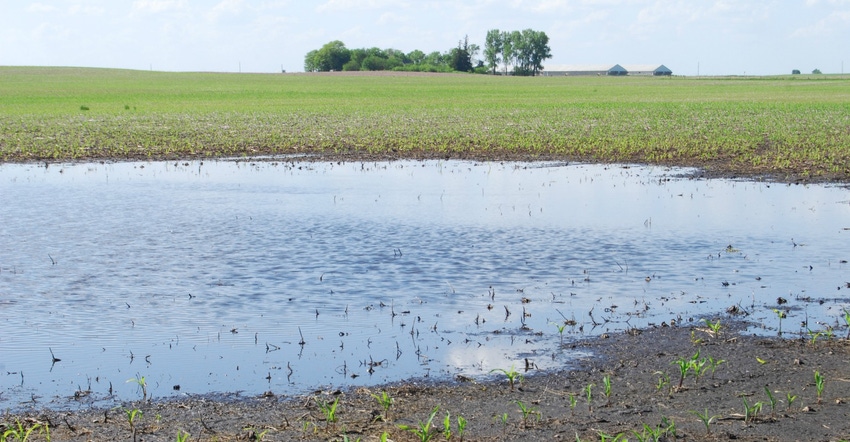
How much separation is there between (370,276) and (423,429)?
20.0 feet

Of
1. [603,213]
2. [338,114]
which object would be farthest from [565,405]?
[338,114]

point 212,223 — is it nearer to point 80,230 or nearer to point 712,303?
point 80,230

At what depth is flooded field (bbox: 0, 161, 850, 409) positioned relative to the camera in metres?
9.24

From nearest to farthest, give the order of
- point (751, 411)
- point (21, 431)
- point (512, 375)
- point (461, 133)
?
1. point (21, 431)
2. point (751, 411)
3. point (512, 375)
4. point (461, 133)

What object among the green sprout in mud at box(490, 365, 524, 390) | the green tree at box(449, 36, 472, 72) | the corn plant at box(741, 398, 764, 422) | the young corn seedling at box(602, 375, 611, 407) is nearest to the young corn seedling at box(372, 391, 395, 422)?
the green sprout in mud at box(490, 365, 524, 390)

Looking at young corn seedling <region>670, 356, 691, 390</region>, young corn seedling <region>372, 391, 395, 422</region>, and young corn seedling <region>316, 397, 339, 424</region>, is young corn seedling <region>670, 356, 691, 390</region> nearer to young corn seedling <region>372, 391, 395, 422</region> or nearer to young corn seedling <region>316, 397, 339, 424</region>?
young corn seedling <region>372, 391, 395, 422</region>

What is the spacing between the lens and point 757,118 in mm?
42625

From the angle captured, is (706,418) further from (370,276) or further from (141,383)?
(370,276)

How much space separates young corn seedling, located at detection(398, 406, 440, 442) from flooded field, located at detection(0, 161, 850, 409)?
141 cm

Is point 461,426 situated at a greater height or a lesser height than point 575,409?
greater

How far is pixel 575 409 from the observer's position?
7.68 m

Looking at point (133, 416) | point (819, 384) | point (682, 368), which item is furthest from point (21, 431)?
point (819, 384)

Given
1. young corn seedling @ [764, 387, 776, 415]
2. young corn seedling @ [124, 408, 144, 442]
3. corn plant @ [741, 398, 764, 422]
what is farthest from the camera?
young corn seedling @ [764, 387, 776, 415]

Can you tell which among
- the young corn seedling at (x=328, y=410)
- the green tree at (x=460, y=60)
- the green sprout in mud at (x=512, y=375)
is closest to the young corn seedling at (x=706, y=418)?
the green sprout in mud at (x=512, y=375)
